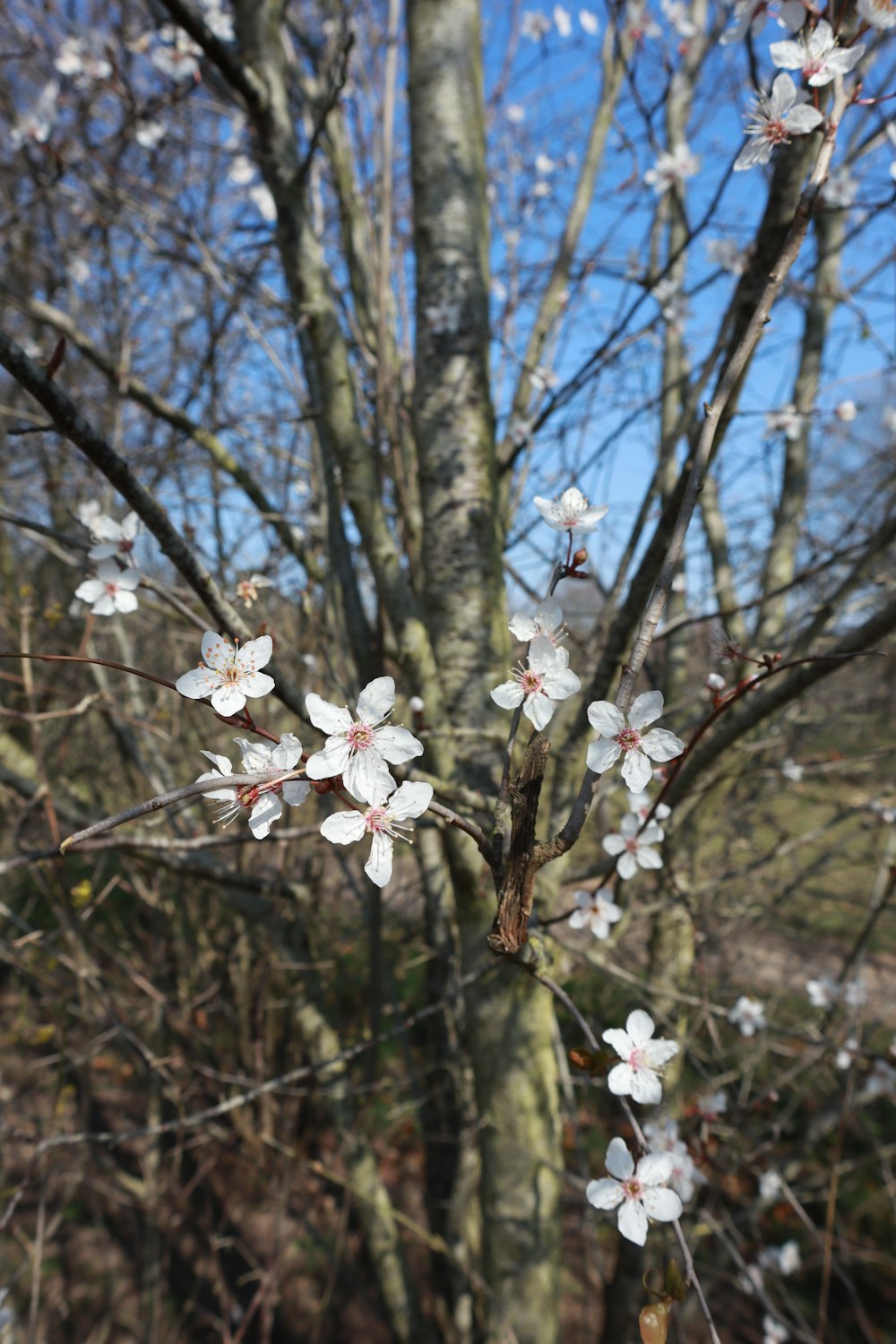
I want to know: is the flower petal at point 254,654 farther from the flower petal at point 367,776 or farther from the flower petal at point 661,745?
the flower petal at point 661,745

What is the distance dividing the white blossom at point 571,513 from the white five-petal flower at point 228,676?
1.27ft

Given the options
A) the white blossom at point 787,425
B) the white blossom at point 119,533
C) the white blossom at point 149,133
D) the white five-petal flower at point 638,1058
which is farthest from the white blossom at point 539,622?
the white blossom at point 149,133

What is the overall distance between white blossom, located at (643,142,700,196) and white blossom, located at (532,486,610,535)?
222 centimetres

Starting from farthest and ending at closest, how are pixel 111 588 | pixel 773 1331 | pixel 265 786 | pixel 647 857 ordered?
pixel 773 1331
pixel 647 857
pixel 111 588
pixel 265 786

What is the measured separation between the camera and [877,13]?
2.89 ft

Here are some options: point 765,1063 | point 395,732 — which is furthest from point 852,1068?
point 765,1063

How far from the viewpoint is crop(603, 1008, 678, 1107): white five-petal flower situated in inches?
40.2

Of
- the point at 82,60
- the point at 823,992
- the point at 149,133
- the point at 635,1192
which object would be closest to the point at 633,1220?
the point at 635,1192

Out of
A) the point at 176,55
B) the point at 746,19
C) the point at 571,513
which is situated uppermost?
the point at 176,55

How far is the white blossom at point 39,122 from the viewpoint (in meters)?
2.66

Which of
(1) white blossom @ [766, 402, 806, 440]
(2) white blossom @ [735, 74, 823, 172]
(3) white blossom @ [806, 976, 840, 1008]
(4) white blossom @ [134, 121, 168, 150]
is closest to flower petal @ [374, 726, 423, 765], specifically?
(2) white blossom @ [735, 74, 823, 172]

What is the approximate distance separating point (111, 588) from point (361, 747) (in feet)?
2.19

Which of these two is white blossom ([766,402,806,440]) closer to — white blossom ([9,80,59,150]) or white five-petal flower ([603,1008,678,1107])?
white five-petal flower ([603,1008,678,1107])

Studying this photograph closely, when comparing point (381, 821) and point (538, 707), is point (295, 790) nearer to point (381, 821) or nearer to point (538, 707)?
point (381, 821)
